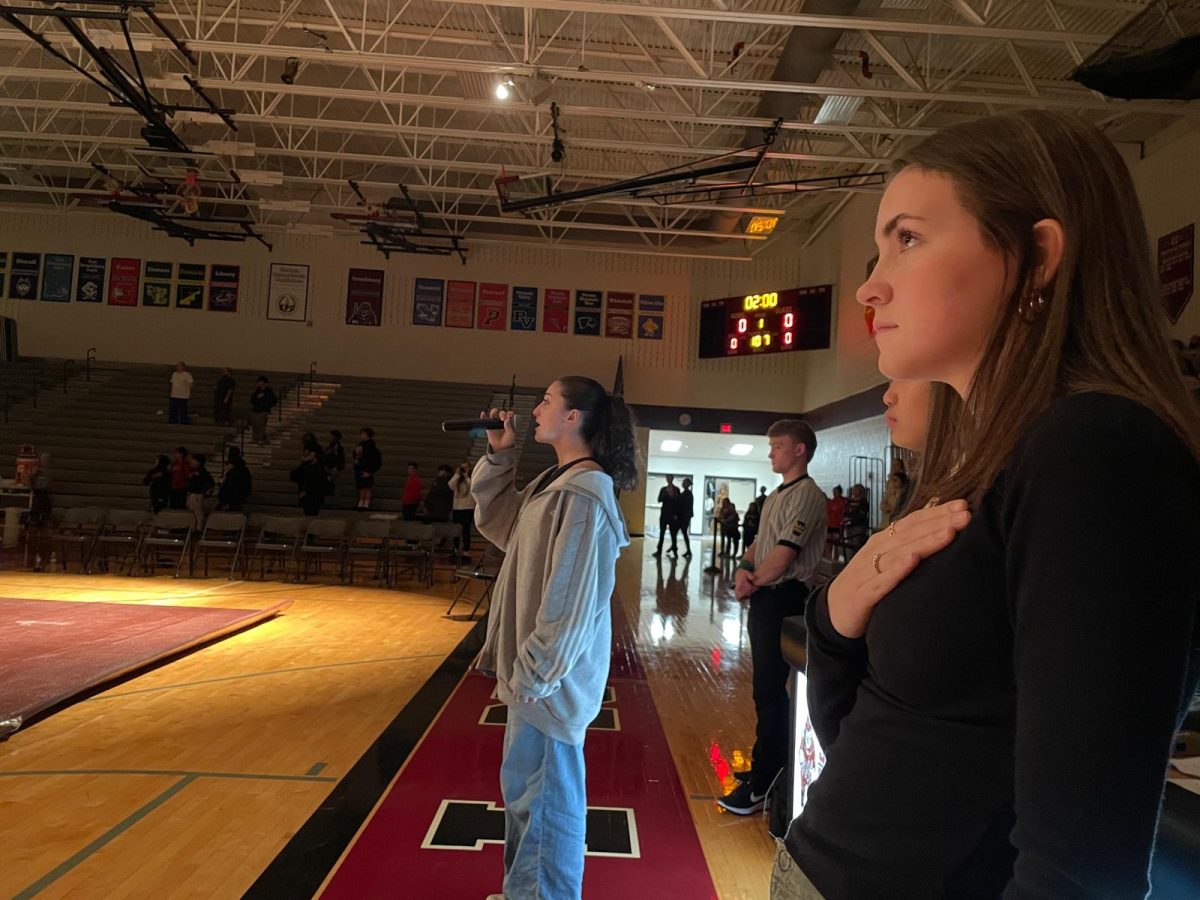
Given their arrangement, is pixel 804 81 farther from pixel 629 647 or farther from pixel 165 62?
pixel 165 62

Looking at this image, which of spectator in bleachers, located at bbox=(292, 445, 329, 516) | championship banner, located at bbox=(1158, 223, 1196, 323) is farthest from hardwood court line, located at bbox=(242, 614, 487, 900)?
championship banner, located at bbox=(1158, 223, 1196, 323)

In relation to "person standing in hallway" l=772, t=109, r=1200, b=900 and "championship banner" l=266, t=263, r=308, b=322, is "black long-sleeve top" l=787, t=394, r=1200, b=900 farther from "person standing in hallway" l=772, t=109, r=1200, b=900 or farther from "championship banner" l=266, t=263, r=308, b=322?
"championship banner" l=266, t=263, r=308, b=322

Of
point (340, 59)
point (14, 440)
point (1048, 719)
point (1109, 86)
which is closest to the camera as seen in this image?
point (1048, 719)

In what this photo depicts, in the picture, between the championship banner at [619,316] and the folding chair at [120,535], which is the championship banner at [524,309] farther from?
the folding chair at [120,535]

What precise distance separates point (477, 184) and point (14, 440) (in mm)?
11100

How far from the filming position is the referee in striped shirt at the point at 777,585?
11.2 ft

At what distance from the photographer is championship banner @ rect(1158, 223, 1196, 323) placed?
29.8 feet

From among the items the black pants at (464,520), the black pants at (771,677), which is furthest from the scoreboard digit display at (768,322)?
the black pants at (771,677)

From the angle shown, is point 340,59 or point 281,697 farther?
point 340,59

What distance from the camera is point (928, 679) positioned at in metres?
0.66

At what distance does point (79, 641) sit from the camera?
19.3ft

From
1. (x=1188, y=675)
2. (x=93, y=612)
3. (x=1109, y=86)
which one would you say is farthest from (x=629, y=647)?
(x=1188, y=675)

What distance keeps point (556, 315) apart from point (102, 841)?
1785 cm

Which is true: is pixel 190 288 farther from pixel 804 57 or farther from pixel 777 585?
pixel 777 585
